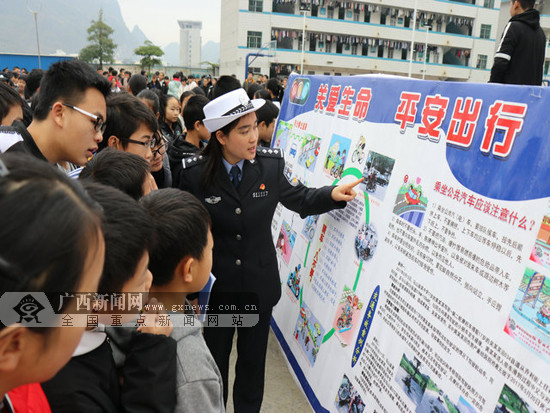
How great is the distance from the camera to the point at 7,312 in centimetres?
Answer: 65

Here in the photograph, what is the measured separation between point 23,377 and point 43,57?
32.0 meters

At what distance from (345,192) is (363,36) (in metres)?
38.3

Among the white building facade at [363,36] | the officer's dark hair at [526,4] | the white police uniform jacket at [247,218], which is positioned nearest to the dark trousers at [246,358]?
the white police uniform jacket at [247,218]

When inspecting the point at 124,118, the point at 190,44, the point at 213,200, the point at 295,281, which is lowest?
the point at 295,281

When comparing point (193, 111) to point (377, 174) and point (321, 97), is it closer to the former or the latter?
point (321, 97)

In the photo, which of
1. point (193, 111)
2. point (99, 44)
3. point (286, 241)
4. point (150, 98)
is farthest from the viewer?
point (99, 44)

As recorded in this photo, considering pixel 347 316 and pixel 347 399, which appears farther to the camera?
pixel 347 316

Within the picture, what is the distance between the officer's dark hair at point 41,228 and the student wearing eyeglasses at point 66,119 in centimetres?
153

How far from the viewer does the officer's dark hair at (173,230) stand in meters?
1.42

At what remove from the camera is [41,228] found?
24.5 inches

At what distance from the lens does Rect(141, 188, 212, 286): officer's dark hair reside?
142cm

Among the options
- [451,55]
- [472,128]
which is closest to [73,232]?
[472,128]

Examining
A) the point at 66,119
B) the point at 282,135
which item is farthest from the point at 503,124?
the point at 282,135

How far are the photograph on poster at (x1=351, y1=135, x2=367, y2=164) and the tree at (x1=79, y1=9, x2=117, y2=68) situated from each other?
191ft
